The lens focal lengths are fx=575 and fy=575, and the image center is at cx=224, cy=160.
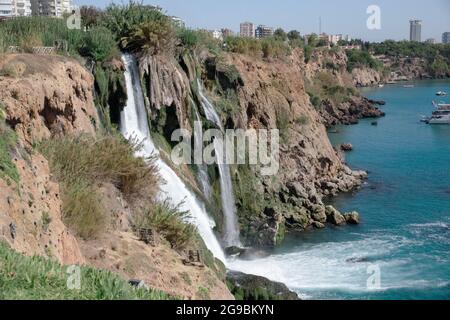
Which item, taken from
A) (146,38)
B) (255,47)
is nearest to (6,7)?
(255,47)

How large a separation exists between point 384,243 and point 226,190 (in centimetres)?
582

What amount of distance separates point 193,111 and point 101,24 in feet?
13.9

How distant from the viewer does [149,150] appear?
1670 centimetres

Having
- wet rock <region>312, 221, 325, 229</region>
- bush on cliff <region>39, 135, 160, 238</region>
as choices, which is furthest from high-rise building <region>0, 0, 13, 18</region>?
bush on cliff <region>39, 135, 160, 238</region>

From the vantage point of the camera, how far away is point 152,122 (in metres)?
18.3

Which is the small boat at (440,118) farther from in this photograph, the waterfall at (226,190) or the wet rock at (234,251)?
the wet rock at (234,251)

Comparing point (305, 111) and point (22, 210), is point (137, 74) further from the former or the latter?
point (305, 111)

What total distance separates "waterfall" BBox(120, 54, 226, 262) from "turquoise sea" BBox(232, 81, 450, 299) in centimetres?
173

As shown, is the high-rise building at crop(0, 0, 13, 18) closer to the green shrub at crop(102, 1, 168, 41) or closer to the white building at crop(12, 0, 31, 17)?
the white building at crop(12, 0, 31, 17)

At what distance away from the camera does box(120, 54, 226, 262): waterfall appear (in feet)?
51.2

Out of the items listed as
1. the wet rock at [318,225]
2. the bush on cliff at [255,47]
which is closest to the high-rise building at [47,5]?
the bush on cliff at [255,47]

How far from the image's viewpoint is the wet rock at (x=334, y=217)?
74.3 ft

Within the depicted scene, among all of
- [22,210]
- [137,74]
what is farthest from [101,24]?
[22,210]

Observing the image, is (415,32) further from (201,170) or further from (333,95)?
(201,170)
